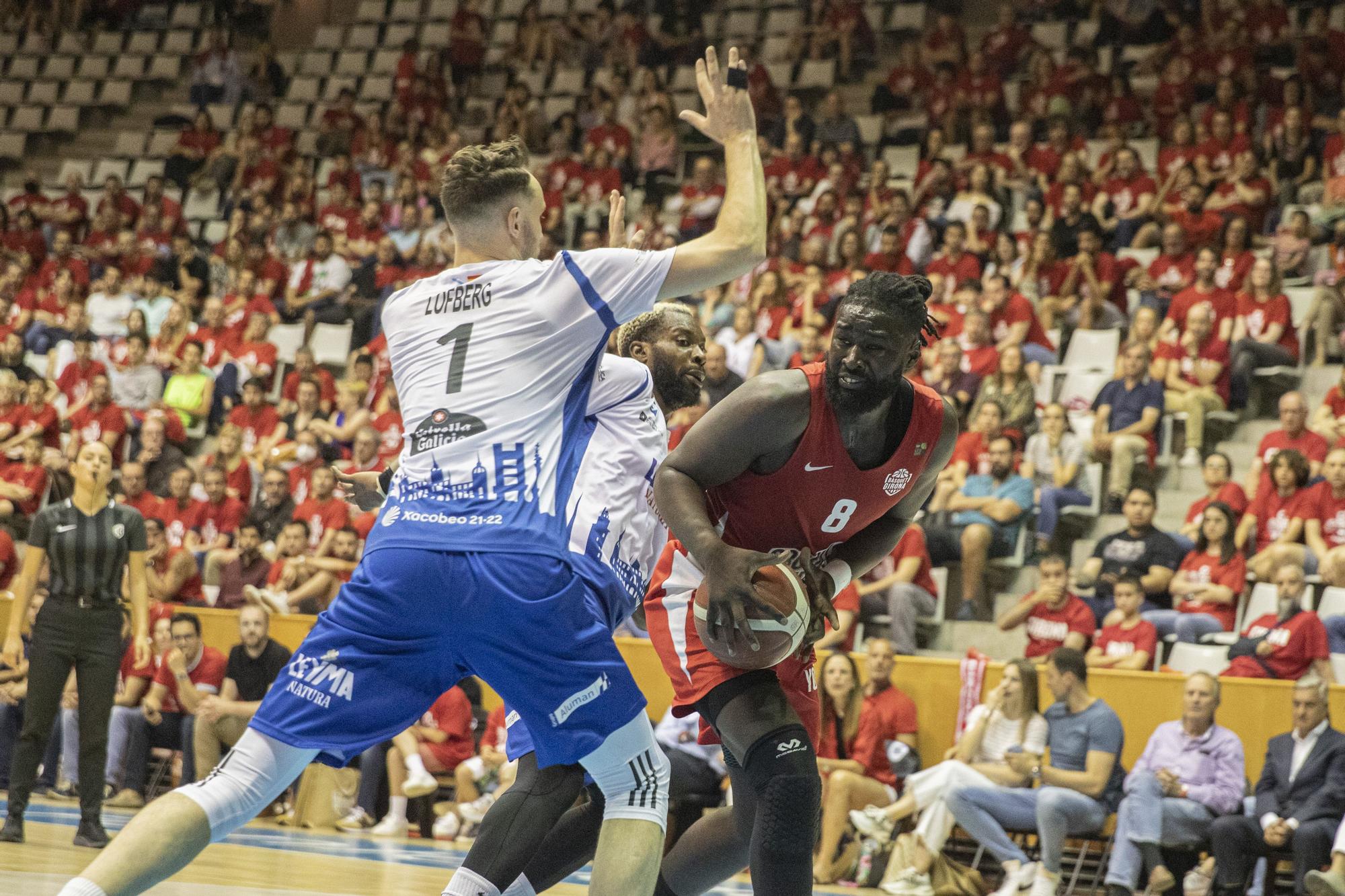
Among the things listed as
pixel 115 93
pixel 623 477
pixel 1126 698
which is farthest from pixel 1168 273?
Result: pixel 115 93

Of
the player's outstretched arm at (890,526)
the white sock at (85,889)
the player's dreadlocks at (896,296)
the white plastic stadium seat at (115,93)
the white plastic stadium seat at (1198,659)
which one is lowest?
the white plastic stadium seat at (1198,659)

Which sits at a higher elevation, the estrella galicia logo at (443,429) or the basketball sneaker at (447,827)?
the estrella galicia logo at (443,429)

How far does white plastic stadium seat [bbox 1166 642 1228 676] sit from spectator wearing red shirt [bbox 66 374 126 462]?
34.2ft

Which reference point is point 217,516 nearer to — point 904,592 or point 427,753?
point 427,753

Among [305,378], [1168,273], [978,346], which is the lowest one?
[305,378]

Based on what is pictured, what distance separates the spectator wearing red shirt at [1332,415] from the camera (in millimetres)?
11508

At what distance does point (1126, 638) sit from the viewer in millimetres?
10266

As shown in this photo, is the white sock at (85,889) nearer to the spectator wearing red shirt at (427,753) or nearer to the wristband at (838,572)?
the wristband at (838,572)

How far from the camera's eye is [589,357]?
3.73 meters

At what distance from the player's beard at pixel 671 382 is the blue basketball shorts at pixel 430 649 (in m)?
1.52

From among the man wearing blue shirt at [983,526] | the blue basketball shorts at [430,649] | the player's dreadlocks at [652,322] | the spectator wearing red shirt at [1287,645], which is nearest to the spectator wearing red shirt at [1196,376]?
the man wearing blue shirt at [983,526]

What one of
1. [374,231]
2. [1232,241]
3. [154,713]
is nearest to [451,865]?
[154,713]

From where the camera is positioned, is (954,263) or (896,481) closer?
(896,481)

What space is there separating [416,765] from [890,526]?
7107 mm
